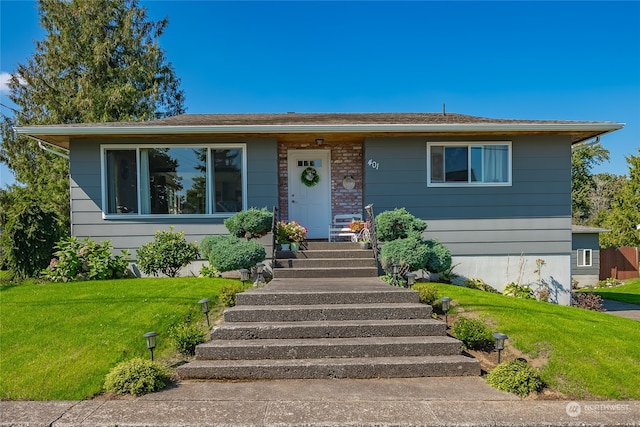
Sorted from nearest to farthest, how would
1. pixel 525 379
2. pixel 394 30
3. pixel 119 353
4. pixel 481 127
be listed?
pixel 525 379 < pixel 119 353 < pixel 481 127 < pixel 394 30

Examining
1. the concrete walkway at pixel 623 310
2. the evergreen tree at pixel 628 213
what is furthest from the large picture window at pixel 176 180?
the evergreen tree at pixel 628 213

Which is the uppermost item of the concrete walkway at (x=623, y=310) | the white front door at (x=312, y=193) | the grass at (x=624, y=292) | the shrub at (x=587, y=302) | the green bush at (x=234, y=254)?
the white front door at (x=312, y=193)

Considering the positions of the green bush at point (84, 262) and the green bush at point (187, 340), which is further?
the green bush at point (84, 262)

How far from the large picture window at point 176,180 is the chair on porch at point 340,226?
2.27 meters

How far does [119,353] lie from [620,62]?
58.9ft

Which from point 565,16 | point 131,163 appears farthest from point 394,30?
point 131,163

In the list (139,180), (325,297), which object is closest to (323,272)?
(325,297)

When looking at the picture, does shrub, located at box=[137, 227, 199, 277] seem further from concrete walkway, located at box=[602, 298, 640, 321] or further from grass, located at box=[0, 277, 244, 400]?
concrete walkway, located at box=[602, 298, 640, 321]

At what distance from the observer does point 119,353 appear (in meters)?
4.12

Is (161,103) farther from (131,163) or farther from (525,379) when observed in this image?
(525,379)

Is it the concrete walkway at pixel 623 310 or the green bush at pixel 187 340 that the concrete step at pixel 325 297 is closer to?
the green bush at pixel 187 340

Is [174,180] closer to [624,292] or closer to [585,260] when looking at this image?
[624,292]

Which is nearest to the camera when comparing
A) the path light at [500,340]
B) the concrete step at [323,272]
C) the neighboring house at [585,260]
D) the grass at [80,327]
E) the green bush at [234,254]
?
the grass at [80,327]

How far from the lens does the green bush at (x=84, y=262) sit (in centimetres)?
682
